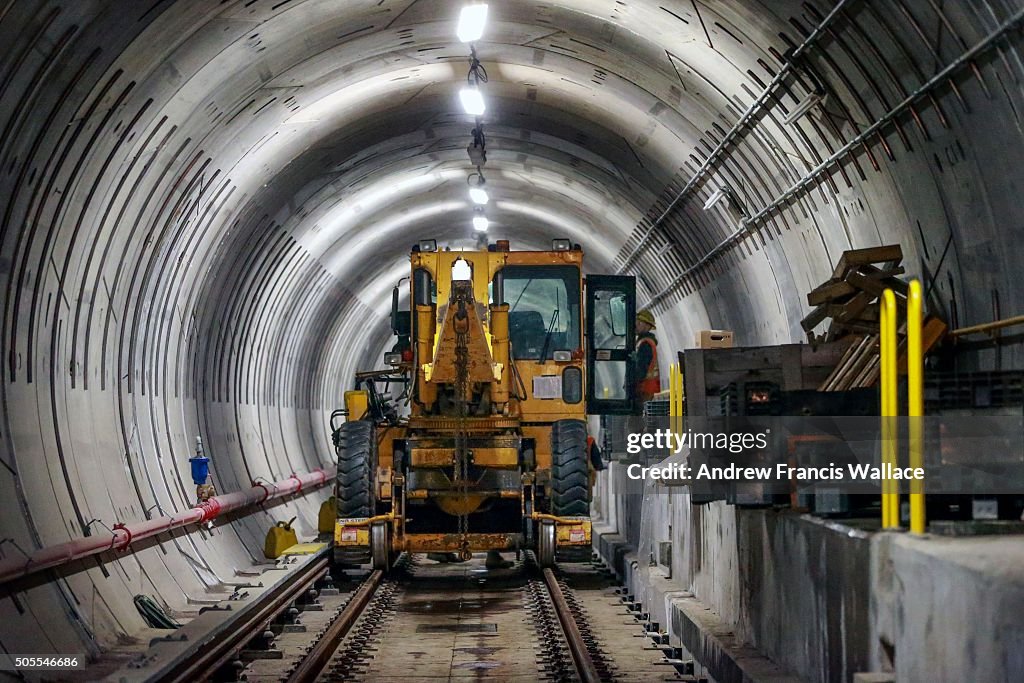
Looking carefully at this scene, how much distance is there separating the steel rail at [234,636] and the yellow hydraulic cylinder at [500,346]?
2985 mm

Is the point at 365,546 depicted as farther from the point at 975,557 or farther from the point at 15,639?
the point at 975,557

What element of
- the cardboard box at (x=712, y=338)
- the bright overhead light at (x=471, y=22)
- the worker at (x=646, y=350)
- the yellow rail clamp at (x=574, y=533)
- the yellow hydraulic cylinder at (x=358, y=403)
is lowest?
the yellow rail clamp at (x=574, y=533)

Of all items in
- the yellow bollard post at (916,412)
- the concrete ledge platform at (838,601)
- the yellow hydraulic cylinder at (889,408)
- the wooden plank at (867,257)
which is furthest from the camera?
the wooden plank at (867,257)

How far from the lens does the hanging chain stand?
14.4 m

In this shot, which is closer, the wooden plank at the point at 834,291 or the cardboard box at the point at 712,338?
the wooden plank at the point at 834,291

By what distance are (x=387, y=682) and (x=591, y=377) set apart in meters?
7.40

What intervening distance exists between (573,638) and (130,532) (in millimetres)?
3845

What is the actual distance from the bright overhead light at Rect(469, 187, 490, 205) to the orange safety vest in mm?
4050

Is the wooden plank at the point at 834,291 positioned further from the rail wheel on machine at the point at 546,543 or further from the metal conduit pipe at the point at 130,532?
the metal conduit pipe at the point at 130,532

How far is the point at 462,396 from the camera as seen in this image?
585 inches

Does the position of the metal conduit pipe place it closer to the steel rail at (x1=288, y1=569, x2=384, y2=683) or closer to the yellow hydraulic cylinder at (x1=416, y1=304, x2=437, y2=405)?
the steel rail at (x1=288, y1=569, x2=384, y2=683)

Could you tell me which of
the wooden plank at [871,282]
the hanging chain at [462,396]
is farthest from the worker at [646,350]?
the wooden plank at [871,282]

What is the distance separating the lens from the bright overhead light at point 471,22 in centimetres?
1386

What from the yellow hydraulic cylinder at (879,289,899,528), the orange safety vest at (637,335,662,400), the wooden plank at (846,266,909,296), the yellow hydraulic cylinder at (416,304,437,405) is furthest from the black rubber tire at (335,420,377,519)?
the yellow hydraulic cylinder at (879,289,899,528)
